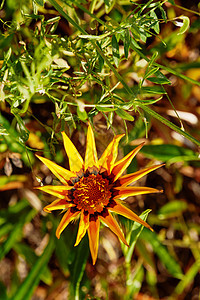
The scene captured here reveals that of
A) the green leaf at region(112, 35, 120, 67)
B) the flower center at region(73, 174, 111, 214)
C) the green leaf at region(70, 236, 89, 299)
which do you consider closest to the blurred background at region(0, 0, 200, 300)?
the green leaf at region(70, 236, 89, 299)

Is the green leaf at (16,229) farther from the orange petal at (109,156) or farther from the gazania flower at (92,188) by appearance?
the orange petal at (109,156)

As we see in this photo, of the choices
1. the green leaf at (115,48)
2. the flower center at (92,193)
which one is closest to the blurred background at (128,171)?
the flower center at (92,193)

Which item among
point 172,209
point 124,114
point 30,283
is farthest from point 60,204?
point 172,209

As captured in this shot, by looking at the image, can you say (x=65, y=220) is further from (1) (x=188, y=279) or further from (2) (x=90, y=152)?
(1) (x=188, y=279)

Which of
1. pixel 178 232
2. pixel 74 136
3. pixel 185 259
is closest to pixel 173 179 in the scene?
pixel 178 232

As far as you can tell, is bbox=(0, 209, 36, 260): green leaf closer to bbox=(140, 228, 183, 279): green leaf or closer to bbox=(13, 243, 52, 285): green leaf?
bbox=(13, 243, 52, 285): green leaf

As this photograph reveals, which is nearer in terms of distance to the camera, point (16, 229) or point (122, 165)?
point (122, 165)

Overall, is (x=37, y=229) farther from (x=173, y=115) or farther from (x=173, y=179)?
(x=173, y=115)
